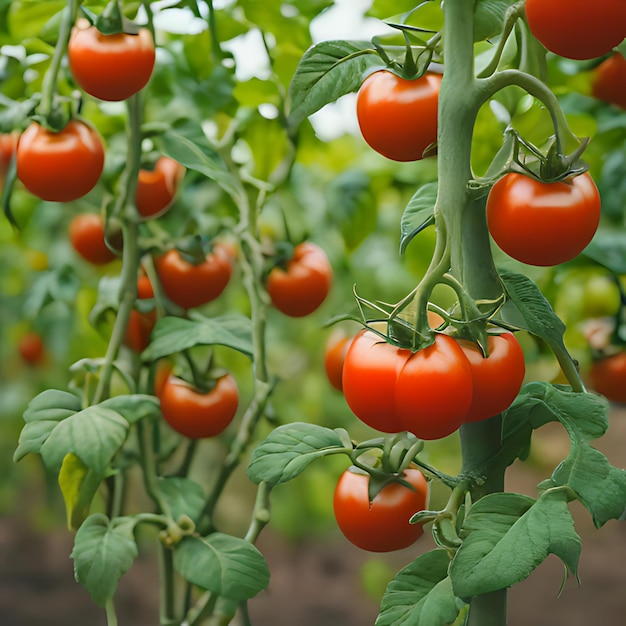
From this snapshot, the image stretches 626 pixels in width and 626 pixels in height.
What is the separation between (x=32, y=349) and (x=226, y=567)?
4.08 ft

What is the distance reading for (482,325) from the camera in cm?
52

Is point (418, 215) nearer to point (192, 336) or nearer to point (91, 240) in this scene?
point (192, 336)

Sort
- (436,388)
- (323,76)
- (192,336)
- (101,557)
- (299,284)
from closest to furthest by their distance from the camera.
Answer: (436,388) → (323,76) → (101,557) → (192,336) → (299,284)

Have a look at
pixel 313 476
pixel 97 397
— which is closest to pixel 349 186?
pixel 97 397

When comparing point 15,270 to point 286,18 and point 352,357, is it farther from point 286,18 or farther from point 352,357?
point 352,357

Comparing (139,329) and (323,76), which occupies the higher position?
(323,76)

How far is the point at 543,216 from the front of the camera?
0.51 meters

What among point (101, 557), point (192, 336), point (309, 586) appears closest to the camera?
point (101, 557)

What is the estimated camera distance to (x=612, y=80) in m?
0.95

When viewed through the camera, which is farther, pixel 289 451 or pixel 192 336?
pixel 192 336

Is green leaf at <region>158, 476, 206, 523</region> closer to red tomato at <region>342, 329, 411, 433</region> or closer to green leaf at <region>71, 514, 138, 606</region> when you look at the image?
green leaf at <region>71, 514, 138, 606</region>

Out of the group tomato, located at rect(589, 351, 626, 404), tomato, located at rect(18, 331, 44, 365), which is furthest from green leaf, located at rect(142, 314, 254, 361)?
tomato, located at rect(18, 331, 44, 365)

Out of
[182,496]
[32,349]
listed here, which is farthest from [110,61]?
[32,349]

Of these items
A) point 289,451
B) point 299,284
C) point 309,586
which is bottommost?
point 309,586
